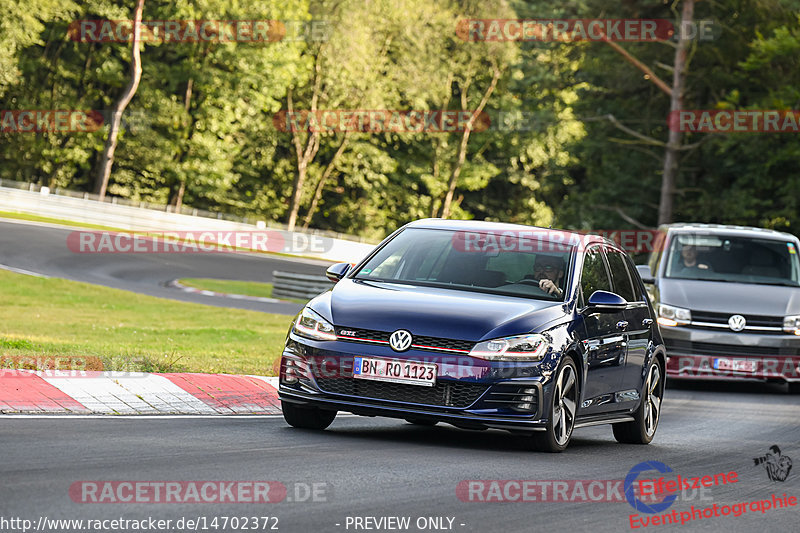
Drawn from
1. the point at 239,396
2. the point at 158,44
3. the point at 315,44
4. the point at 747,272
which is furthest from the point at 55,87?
the point at 239,396

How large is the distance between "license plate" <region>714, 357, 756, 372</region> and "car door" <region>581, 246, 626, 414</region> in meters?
7.14

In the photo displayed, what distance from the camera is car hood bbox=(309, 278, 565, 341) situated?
8.94 m

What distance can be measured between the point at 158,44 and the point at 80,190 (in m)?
8.29

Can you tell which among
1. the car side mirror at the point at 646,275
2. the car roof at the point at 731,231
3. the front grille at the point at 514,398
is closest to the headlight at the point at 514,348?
the front grille at the point at 514,398

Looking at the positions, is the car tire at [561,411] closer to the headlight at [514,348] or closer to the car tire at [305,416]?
the headlight at [514,348]

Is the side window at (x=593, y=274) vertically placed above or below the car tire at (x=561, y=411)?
above

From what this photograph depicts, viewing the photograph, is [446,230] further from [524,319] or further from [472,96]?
[472,96]

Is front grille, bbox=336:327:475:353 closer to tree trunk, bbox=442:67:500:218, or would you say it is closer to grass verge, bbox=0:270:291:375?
grass verge, bbox=0:270:291:375

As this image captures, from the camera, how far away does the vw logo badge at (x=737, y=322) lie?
1750 cm

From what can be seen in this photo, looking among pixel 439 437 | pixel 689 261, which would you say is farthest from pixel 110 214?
pixel 439 437

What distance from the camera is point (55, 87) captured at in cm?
6034

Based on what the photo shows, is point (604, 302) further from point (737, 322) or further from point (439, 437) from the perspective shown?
point (737, 322)

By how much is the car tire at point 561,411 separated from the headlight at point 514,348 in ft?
0.85

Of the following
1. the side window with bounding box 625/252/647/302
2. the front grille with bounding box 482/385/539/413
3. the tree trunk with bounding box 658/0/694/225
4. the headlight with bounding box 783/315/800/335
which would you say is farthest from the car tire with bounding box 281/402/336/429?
the tree trunk with bounding box 658/0/694/225
